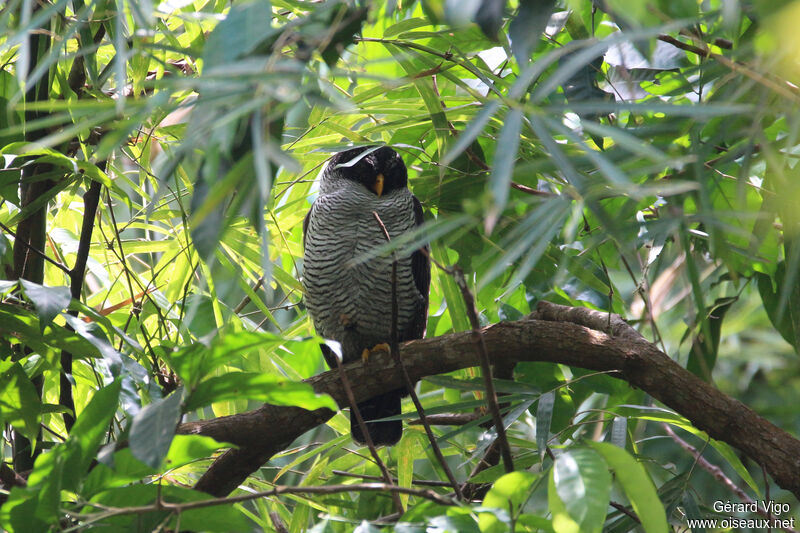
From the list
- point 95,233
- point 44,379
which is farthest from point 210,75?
point 95,233

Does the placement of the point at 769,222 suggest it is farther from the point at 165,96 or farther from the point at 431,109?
the point at 165,96

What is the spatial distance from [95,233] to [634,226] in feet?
6.14

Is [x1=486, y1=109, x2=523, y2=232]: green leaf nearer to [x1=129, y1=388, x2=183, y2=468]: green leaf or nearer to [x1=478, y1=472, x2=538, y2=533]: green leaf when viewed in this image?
[x1=478, y1=472, x2=538, y2=533]: green leaf

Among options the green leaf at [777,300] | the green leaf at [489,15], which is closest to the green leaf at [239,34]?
the green leaf at [489,15]

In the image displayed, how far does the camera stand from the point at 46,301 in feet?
4.29

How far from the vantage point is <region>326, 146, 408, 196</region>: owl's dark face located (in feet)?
8.59

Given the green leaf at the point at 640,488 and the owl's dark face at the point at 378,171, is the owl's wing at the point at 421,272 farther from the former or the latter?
the green leaf at the point at 640,488

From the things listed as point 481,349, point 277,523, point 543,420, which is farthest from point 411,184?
point 481,349

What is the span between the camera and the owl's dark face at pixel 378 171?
2.62 meters

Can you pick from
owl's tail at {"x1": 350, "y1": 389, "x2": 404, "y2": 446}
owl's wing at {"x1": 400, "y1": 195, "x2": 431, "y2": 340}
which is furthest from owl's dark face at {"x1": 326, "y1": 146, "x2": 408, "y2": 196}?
owl's tail at {"x1": 350, "y1": 389, "x2": 404, "y2": 446}

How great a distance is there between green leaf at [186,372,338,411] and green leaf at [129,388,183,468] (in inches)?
1.9

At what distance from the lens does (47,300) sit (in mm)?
1312

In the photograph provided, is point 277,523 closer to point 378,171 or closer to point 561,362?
point 561,362

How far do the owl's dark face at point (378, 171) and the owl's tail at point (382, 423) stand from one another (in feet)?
2.40
